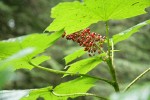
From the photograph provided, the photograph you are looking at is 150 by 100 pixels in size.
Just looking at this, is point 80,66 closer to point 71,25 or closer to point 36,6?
point 71,25

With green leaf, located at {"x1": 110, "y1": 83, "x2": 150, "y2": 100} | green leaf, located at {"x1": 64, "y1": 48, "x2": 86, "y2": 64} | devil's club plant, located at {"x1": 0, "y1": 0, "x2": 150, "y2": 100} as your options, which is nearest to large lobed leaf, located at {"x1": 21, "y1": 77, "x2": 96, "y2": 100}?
devil's club plant, located at {"x1": 0, "y1": 0, "x2": 150, "y2": 100}

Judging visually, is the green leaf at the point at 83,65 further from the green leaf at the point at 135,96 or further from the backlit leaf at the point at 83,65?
the green leaf at the point at 135,96

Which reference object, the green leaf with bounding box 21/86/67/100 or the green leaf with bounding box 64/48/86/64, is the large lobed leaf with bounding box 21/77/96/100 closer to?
the green leaf with bounding box 21/86/67/100

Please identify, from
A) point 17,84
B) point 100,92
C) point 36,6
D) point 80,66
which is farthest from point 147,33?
point 80,66

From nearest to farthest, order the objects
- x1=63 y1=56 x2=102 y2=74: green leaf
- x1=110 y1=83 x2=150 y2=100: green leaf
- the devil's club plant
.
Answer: x1=110 y1=83 x2=150 y2=100: green leaf < the devil's club plant < x1=63 y1=56 x2=102 y2=74: green leaf

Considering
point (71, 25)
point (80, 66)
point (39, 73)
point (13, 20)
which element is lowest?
point (39, 73)

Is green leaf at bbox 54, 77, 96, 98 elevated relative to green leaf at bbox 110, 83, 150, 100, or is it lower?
lower

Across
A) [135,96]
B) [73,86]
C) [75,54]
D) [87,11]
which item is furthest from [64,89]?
[135,96]

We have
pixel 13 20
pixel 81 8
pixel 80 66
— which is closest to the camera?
pixel 81 8
